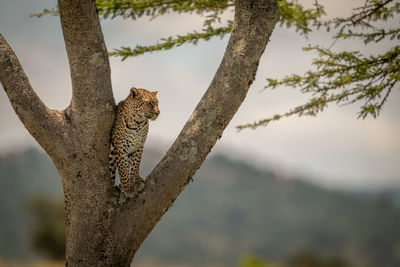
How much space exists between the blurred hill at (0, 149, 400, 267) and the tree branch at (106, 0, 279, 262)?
77.1 meters

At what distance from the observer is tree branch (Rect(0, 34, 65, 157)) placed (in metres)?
5.53

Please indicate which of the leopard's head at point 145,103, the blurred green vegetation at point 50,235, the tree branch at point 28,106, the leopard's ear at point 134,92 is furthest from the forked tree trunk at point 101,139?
the blurred green vegetation at point 50,235

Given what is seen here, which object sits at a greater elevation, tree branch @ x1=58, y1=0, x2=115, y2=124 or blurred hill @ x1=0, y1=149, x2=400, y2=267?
blurred hill @ x1=0, y1=149, x2=400, y2=267

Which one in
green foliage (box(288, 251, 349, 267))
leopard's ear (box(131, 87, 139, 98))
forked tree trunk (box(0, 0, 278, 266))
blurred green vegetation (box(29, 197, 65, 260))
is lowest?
forked tree trunk (box(0, 0, 278, 266))

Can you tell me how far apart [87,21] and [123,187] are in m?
1.95

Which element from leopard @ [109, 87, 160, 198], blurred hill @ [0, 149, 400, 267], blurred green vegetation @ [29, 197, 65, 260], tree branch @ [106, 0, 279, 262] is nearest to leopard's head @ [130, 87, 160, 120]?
leopard @ [109, 87, 160, 198]

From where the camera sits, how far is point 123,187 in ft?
Answer: 19.8

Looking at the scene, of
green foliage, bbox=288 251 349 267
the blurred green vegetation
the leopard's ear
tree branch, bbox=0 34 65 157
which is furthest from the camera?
green foliage, bbox=288 251 349 267

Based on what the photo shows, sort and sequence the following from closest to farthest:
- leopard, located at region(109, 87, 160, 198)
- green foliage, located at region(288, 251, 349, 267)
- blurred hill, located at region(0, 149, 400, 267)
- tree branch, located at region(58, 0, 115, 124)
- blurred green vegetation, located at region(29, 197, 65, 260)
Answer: tree branch, located at region(58, 0, 115, 124) → leopard, located at region(109, 87, 160, 198) → blurred green vegetation, located at region(29, 197, 65, 260) → green foliage, located at region(288, 251, 349, 267) → blurred hill, located at region(0, 149, 400, 267)

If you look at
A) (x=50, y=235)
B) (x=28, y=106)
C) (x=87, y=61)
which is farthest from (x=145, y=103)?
(x=50, y=235)

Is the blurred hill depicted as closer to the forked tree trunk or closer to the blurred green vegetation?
the blurred green vegetation

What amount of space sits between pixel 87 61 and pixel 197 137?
144 centimetres

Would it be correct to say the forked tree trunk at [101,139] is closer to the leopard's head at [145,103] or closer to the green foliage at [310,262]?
the leopard's head at [145,103]

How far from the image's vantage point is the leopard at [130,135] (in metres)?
6.11
